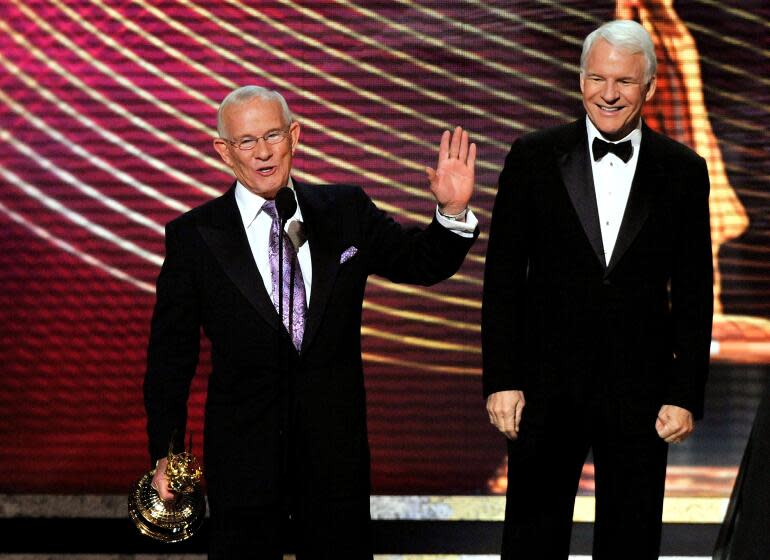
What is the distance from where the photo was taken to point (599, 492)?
276cm

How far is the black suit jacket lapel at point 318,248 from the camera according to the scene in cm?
265

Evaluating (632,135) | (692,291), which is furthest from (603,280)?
(632,135)

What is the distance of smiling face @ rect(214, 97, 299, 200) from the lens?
263 cm

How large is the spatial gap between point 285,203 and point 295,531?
32.0 inches

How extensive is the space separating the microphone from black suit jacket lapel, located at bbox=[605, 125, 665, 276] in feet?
2.54

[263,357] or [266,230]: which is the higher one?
[266,230]

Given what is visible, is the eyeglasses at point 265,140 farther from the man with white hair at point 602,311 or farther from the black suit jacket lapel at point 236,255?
the man with white hair at point 602,311

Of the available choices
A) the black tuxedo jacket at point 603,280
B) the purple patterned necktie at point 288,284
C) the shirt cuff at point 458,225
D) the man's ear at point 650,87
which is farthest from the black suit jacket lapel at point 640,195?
the purple patterned necktie at point 288,284

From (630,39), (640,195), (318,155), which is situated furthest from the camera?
(318,155)

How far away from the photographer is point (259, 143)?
2.62 m

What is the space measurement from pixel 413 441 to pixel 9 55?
2148 millimetres

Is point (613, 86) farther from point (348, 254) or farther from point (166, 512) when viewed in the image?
point (166, 512)

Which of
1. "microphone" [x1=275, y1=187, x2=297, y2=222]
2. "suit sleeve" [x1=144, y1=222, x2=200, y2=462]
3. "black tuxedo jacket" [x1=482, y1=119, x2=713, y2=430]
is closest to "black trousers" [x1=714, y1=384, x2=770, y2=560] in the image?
"black tuxedo jacket" [x1=482, y1=119, x2=713, y2=430]

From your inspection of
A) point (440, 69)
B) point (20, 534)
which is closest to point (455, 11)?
point (440, 69)
